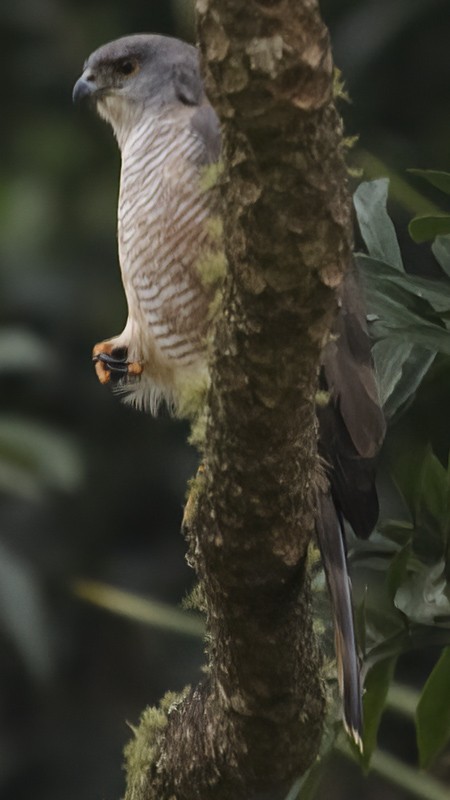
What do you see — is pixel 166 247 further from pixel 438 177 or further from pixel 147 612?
pixel 147 612

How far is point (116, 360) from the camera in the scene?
363 centimetres

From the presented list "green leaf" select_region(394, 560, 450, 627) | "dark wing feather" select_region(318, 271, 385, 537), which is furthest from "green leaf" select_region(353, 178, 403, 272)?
"green leaf" select_region(394, 560, 450, 627)

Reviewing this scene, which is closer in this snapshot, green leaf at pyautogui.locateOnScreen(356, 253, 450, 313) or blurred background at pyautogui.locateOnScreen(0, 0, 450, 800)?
green leaf at pyautogui.locateOnScreen(356, 253, 450, 313)

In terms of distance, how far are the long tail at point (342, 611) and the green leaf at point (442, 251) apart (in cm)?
50

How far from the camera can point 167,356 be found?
11.2 feet

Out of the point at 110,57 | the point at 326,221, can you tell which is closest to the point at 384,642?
the point at 326,221

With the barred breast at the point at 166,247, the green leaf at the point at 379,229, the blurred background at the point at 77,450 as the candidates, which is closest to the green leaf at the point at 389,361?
the green leaf at the point at 379,229

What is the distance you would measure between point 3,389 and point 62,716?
4.24ft

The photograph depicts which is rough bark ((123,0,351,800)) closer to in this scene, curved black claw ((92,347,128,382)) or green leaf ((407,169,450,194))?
green leaf ((407,169,450,194))

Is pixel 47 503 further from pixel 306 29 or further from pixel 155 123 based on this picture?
pixel 306 29

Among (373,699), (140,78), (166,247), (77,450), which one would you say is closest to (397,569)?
(373,699)

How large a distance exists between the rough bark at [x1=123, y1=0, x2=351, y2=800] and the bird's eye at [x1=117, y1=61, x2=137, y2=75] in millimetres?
1521

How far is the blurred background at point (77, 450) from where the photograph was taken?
5.95 metres

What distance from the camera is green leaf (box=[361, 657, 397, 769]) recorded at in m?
2.99
